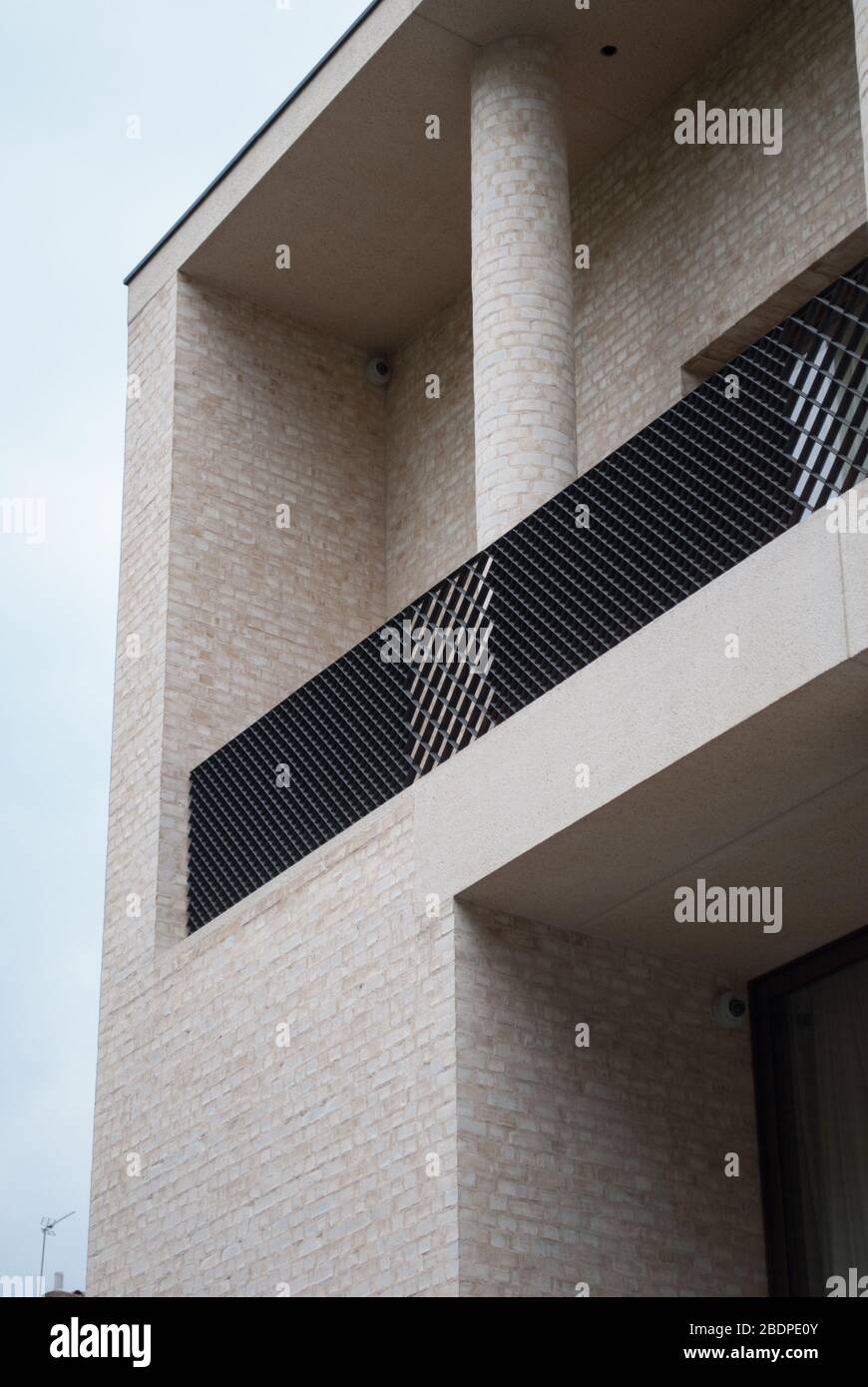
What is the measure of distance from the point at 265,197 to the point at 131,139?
42.6 inches

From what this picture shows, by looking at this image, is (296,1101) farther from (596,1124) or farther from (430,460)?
(430,460)

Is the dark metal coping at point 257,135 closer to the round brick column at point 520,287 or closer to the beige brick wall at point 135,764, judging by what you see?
the beige brick wall at point 135,764

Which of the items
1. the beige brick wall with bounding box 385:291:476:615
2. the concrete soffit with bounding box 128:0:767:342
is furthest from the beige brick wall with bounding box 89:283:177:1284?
the beige brick wall with bounding box 385:291:476:615

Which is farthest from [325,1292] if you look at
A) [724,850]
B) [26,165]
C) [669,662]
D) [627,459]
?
[26,165]

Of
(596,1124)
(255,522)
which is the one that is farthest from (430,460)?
(596,1124)

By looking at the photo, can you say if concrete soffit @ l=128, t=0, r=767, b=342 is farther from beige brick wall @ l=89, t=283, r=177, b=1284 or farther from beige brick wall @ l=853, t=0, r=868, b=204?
beige brick wall @ l=853, t=0, r=868, b=204

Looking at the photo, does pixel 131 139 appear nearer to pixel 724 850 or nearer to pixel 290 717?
pixel 290 717

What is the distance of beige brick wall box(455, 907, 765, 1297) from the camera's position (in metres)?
8.68

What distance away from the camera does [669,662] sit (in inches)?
318

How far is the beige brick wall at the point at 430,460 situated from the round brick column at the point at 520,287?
7.13ft

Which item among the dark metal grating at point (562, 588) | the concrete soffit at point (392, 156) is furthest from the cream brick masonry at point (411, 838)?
the dark metal grating at point (562, 588)

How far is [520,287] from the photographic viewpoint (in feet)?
35.1

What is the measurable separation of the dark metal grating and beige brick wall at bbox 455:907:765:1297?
1.18 metres

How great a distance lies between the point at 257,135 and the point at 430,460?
7.58ft
